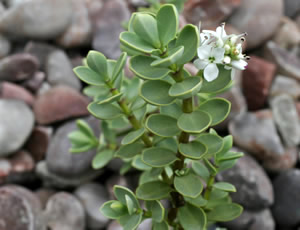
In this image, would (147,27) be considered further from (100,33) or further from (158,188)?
(100,33)

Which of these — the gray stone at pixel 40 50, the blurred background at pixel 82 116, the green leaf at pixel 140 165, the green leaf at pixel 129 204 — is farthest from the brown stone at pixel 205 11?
the green leaf at pixel 129 204

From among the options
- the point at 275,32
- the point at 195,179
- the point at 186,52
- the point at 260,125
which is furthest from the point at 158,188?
the point at 275,32

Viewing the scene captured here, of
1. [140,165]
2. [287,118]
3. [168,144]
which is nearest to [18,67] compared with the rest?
[140,165]

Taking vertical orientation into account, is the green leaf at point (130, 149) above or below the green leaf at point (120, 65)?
below

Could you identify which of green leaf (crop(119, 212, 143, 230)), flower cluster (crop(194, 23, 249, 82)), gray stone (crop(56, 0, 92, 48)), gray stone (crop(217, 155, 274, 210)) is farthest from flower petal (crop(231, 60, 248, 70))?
gray stone (crop(56, 0, 92, 48))

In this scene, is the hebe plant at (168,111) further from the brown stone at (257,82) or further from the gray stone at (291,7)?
the gray stone at (291,7)
